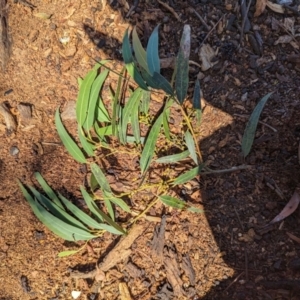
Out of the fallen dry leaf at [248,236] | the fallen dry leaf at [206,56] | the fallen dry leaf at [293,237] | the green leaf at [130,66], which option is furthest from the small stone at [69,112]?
the fallen dry leaf at [293,237]

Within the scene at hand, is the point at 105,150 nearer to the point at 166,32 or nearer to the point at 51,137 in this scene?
the point at 51,137

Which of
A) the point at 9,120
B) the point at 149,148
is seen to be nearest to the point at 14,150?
the point at 9,120

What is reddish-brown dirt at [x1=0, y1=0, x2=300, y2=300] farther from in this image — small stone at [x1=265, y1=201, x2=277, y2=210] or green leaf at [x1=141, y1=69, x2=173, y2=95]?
green leaf at [x1=141, y1=69, x2=173, y2=95]

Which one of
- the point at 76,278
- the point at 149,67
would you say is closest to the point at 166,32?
the point at 149,67

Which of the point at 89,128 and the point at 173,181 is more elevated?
the point at 89,128

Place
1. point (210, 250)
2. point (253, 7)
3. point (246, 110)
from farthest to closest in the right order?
point (253, 7)
point (246, 110)
point (210, 250)

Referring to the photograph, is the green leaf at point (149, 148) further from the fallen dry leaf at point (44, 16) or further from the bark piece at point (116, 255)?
the fallen dry leaf at point (44, 16)
